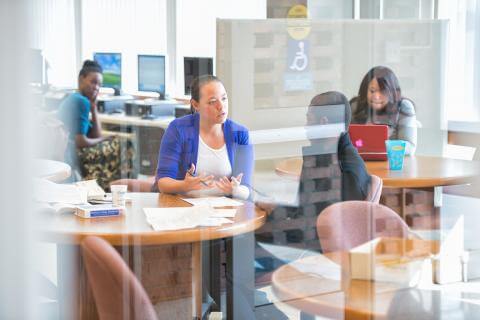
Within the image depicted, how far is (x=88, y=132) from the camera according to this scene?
193cm

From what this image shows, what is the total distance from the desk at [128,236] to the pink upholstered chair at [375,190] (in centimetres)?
33

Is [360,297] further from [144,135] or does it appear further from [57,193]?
[57,193]

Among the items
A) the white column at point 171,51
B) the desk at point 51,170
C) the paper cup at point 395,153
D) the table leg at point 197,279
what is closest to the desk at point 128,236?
the table leg at point 197,279

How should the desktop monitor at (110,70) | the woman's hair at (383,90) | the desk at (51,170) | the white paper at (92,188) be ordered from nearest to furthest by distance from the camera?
the desk at (51,170), the desktop monitor at (110,70), the white paper at (92,188), the woman's hair at (383,90)

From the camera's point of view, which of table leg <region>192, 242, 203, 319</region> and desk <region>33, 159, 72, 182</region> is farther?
table leg <region>192, 242, 203, 319</region>

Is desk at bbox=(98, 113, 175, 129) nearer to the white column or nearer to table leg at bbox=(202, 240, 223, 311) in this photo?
the white column

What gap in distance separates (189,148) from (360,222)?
563 millimetres

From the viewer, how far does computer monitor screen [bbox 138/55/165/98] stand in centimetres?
187

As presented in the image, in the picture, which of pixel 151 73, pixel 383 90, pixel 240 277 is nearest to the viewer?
pixel 151 73

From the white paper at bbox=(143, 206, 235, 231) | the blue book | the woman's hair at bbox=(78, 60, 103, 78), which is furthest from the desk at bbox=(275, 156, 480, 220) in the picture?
the woman's hair at bbox=(78, 60, 103, 78)

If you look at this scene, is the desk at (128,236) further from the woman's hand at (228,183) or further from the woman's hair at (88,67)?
the woman's hair at (88,67)

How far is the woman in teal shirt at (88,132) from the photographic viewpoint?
74.9 inches

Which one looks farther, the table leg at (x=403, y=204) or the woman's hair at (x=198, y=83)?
the table leg at (x=403, y=204)

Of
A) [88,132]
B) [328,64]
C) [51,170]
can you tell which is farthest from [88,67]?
[328,64]
